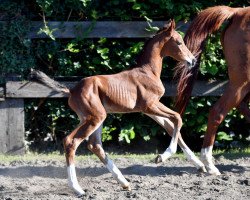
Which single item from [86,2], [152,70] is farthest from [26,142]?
[152,70]

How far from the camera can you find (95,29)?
8914 mm

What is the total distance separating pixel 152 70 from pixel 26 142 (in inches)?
110

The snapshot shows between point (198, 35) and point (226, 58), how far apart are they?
46 cm

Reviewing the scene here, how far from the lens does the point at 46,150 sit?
372 inches

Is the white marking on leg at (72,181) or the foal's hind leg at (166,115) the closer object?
the white marking on leg at (72,181)

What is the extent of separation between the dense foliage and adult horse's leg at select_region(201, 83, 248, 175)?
143cm

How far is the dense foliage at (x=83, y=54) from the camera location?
8.89m

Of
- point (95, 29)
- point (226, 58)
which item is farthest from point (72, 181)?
point (95, 29)

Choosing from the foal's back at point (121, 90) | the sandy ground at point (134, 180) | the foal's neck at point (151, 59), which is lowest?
the sandy ground at point (134, 180)

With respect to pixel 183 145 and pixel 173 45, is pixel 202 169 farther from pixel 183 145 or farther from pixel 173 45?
pixel 173 45

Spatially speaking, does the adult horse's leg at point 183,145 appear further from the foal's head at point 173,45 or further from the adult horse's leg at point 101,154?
the adult horse's leg at point 101,154

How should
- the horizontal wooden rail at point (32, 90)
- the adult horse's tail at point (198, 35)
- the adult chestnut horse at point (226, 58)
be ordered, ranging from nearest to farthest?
the adult chestnut horse at point (226, 58) < the adult horse's tail at point (198, 35) < the horizontal wooden rail at point (32, 90)

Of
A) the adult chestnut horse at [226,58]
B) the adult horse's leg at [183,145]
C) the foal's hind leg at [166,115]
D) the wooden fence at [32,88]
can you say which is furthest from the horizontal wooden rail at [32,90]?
the foal's hind leg at [166,115]

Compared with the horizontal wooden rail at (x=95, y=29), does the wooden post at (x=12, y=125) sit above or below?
below
